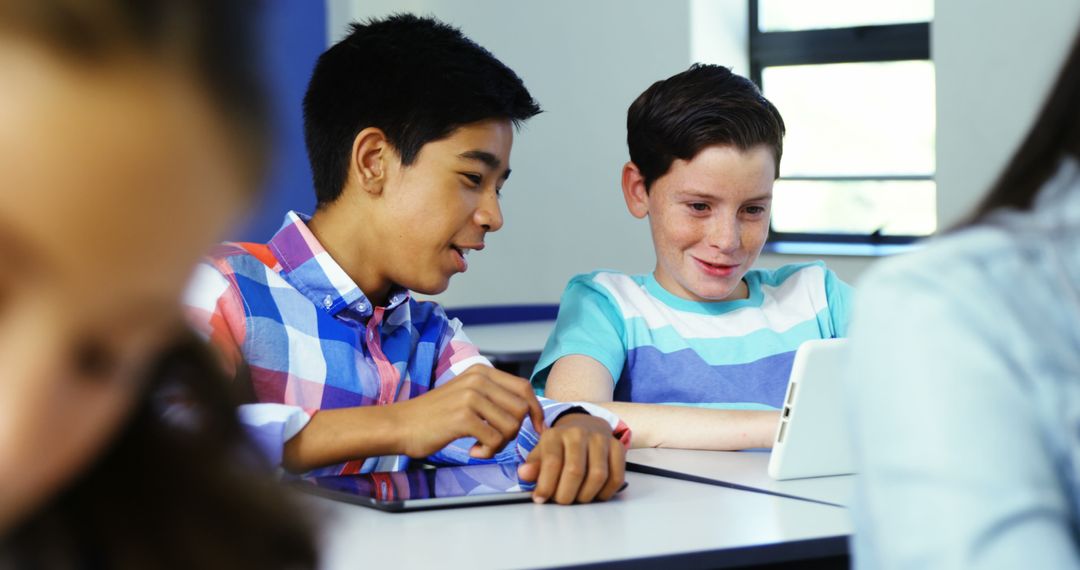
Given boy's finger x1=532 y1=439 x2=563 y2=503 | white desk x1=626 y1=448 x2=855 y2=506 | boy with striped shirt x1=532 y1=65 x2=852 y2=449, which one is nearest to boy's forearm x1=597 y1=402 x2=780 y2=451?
white desk x1=626 y1=448 x2=855 y2=506

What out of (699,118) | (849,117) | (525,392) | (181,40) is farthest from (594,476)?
(849,117)

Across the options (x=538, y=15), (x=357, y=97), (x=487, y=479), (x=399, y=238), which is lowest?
(x=487, y=479)

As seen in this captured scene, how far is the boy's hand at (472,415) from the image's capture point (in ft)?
5.06

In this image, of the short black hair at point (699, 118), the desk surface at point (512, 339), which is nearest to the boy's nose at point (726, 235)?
the short black hair at point (699, 118)

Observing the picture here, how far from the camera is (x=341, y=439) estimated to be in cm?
153

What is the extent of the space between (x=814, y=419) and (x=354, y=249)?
2.50 ft

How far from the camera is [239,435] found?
317 millimetres

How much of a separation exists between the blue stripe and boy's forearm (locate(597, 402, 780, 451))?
7.6 inches

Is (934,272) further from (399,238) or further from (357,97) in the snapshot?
(357,97)

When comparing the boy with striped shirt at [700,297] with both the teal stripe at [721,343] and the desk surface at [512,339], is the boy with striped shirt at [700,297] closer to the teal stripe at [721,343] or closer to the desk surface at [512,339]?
the teal stripe at [721,343]

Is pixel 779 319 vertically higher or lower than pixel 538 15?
lower

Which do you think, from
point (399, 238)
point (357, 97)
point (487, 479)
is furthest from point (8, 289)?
point (357, 97)

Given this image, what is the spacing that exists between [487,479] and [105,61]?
4.67 ft

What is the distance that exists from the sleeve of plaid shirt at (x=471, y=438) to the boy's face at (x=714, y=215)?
1.40 feet
